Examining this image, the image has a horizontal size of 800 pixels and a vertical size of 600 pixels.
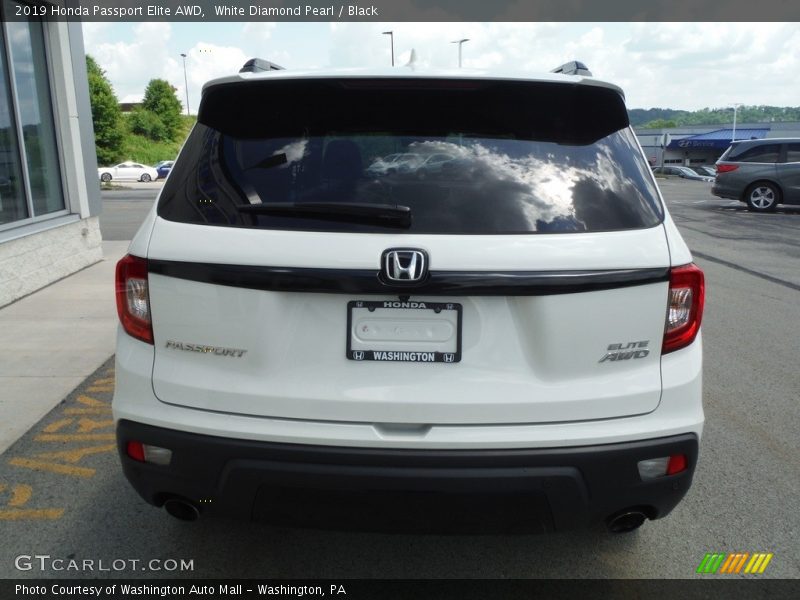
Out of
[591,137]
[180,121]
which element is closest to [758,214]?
[591,137]

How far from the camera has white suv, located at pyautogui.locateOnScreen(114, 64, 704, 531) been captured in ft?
7.02

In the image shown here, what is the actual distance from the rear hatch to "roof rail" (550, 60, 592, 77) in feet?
1.81

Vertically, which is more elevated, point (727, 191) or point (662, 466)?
point (662, 466)

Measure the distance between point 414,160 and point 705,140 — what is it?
275 feet

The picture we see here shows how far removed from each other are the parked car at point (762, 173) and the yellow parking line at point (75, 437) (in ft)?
56.9

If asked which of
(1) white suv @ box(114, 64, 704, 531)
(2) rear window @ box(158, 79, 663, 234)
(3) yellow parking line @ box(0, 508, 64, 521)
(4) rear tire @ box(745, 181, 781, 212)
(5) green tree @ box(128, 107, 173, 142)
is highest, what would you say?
(2) rear window @ box(158, 79, 663, 234)

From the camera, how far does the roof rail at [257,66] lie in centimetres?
260

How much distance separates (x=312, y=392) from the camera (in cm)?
217

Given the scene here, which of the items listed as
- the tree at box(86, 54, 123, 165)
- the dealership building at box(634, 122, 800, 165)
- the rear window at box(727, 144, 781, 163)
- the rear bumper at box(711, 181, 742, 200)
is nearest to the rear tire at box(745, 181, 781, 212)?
the rear bumper at box(711, 181, 742, 200)

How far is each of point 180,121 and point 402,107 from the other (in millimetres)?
79323

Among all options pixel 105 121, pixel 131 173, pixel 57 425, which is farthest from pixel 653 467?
pixel 105 121

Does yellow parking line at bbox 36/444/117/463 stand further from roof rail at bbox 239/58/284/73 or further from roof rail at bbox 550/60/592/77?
roof rail at bbox 550/60/592/77

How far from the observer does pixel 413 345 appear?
7.09 ft

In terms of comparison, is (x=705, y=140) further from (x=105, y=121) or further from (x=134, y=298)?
(x=134, y=298)
